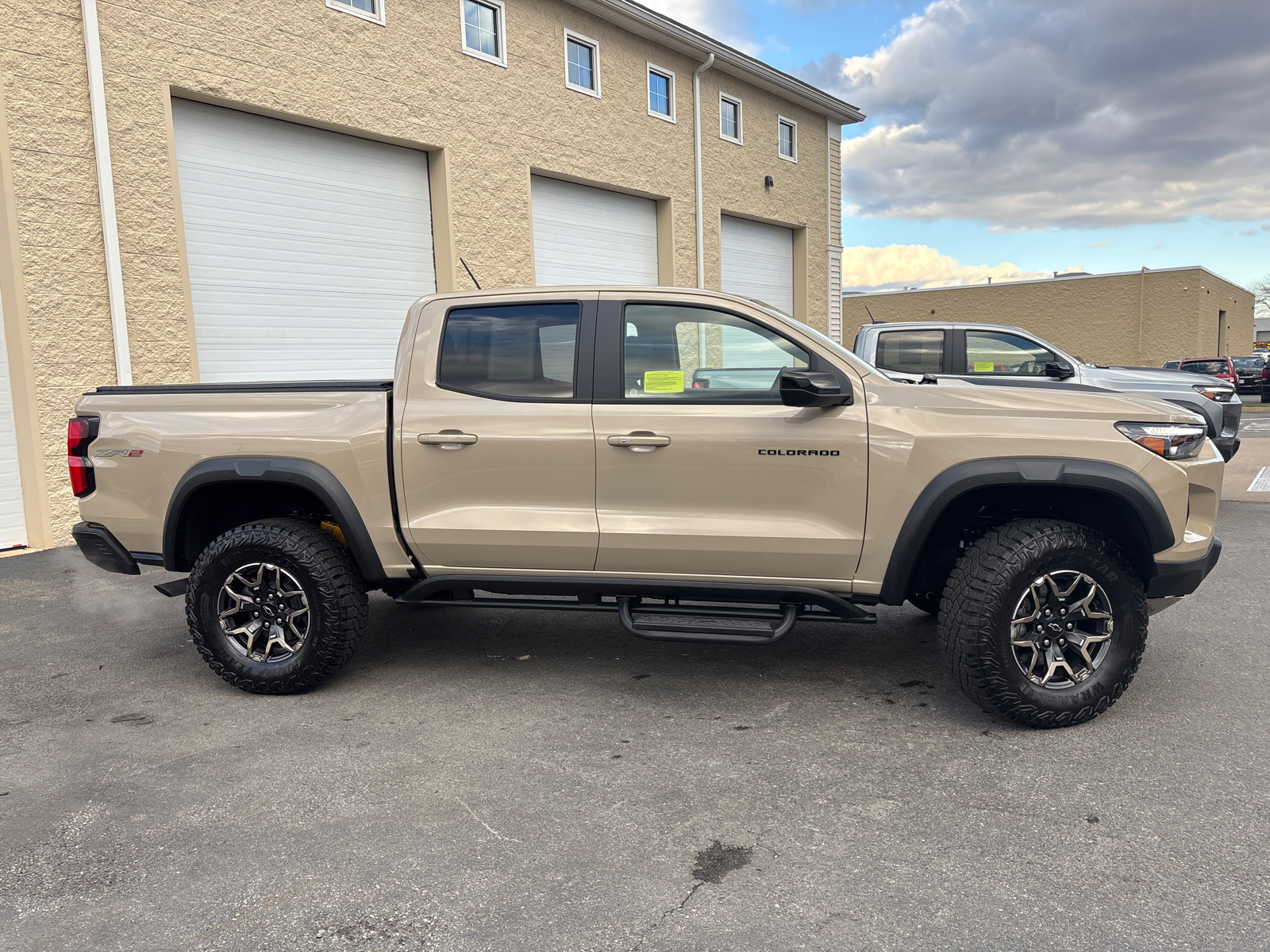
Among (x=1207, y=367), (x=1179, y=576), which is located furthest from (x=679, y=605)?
(x=1207, y=367)

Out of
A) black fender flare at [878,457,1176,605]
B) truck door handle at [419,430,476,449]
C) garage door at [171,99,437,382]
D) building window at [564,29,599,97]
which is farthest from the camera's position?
building window at [564,29,599,97]

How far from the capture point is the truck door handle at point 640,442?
399 centimetres

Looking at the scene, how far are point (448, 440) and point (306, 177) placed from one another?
7574 millimetres

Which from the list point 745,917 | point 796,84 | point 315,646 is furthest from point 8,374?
point 796,84

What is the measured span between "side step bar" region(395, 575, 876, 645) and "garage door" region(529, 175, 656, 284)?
29.6 feet

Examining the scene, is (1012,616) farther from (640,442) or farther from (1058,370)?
(1058,370)

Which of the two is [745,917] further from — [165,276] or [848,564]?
[165,276]

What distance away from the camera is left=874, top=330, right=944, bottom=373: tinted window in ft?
27.6

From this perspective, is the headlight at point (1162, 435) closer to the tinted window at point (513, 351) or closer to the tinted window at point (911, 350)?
the tinted window at point (513, 351)

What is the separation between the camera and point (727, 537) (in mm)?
3977

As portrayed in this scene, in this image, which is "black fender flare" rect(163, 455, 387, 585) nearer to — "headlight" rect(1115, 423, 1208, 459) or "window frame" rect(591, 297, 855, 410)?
"window frame" rect(591, 297, 855, 410)

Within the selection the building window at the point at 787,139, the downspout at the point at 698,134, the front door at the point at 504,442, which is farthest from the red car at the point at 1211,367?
the front door at the point at 504,442

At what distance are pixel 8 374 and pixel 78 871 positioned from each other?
275 inches

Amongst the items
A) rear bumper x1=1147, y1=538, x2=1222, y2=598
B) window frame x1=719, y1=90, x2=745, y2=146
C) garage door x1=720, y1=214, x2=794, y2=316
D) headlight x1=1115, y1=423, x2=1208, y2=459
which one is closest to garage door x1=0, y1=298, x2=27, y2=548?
headlight x1=1115, y1=423, x2=1208, y2=459
